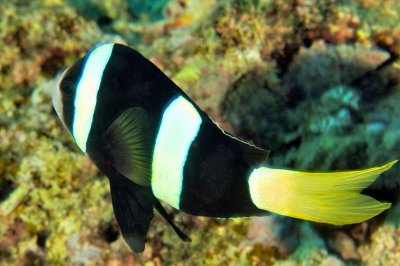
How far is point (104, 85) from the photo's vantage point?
1.41 metres

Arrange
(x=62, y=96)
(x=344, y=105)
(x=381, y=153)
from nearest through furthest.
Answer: (x=62, y=96), (x=381, y=153), (x=344, y=105)

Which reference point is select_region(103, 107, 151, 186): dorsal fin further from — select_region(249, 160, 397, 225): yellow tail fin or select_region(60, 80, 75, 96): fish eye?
select_region(249, 160, 397, 225): yellow tail fin

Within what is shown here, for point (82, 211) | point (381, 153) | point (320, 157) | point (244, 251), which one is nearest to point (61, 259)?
point (82, 211)

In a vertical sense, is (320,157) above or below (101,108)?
below

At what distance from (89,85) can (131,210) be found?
44 centimetres

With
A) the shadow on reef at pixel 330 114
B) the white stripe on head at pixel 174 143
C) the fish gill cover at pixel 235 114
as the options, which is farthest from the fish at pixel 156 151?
the shadow on reef at pixel 330 114

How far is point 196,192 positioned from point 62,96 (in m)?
0.56

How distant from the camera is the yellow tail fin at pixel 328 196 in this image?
110cm

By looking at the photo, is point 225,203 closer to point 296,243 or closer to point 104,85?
point 104,85

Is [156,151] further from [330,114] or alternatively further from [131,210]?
[330,114]

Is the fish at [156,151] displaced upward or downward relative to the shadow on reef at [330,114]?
upward

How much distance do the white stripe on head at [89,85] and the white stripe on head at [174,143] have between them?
0.82ft

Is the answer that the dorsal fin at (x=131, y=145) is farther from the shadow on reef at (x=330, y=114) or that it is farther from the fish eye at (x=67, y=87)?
the shadow on reef at (x=330, y=114)

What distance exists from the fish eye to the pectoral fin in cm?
32
